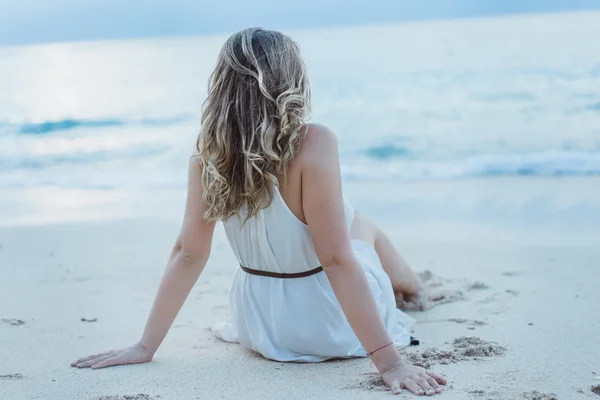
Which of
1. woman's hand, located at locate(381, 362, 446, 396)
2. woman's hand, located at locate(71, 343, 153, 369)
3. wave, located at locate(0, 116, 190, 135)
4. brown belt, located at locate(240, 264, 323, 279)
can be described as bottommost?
woman's hand, located at locate(71, 343, 153, 369)

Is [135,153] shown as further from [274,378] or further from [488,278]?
[274,378]

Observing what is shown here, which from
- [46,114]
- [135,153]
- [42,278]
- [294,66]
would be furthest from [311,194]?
[46,114]

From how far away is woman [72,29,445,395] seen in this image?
8.34 ft

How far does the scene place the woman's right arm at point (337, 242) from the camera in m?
2.57

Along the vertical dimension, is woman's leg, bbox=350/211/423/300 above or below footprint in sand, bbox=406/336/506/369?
above

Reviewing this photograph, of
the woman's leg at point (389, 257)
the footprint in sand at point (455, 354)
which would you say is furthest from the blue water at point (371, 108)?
the footprint in sand at point (455, 354)

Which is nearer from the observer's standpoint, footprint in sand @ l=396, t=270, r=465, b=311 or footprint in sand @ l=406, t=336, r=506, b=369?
footprint in sand @ l=406, t=336, r=506, b=369

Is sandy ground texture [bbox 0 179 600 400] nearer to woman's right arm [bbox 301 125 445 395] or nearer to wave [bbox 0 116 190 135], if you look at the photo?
woman's right arm [bbox 301 125 445 395]

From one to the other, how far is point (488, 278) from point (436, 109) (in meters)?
9.83

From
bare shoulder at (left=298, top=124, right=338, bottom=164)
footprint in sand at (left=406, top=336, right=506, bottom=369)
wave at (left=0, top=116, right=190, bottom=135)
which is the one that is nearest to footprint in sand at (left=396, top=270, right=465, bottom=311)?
footprint in sand at (left=406, top=336, right=506, bottom=369)

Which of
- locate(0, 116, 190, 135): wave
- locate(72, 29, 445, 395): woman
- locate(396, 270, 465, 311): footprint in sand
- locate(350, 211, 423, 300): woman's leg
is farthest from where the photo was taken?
locate(0, 116, 190, 135): wave

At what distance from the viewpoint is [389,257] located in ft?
11.6

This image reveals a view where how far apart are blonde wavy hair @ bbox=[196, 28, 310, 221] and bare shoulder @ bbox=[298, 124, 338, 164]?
31 mm

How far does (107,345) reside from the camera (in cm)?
333
